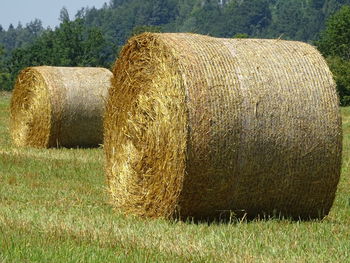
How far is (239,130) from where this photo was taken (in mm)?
8758

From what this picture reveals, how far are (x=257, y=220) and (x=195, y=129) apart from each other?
1.27 metres

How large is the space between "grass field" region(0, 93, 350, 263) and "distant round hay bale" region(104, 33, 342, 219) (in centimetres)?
27

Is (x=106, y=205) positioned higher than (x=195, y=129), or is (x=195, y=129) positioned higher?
(x=195, y=129)

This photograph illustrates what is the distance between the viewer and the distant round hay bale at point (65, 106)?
59.9 ft

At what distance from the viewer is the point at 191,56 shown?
29.5ft

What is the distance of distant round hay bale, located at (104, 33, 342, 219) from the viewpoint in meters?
8.71

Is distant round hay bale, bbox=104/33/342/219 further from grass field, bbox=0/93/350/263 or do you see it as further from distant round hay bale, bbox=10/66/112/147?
distant round hay bale, bbox=10/66/112/147

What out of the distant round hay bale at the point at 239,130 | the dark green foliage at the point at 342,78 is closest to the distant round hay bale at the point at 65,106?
the distant round hay bale at the point at 239,130

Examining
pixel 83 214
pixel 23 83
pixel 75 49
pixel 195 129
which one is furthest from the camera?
pixel 75 49

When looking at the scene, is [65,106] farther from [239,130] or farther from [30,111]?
[239,130]

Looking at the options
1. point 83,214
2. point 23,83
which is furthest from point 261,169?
point 23,83

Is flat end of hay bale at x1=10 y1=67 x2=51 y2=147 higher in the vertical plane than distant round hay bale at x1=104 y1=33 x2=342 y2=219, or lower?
lower

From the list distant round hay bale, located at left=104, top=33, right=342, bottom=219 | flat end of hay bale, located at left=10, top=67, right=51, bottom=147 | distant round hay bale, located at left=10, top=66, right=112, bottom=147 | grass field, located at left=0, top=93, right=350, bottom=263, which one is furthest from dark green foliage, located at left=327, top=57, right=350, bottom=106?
distant round hay bale, located at left=104, top=33, right=342, bottom=219

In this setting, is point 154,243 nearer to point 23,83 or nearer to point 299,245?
point 299,245
